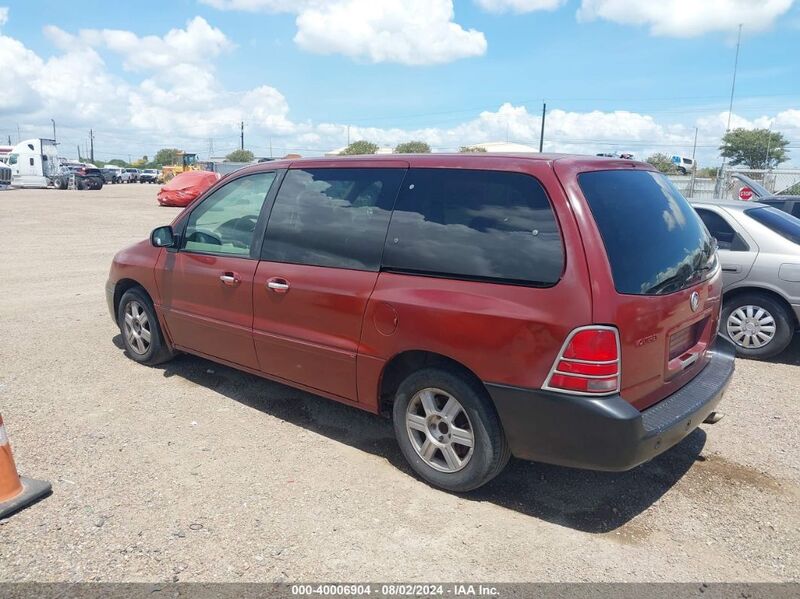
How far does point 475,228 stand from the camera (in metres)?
3.35

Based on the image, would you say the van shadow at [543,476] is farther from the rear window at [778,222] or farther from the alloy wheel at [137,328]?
the rear window at [778,222]

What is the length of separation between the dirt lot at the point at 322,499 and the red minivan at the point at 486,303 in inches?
15.4

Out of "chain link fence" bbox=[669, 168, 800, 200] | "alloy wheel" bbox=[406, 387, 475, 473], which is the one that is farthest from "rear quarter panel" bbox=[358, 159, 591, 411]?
"chain link fence" bbox=[669, 168, 800, 200]

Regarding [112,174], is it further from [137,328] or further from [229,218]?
[229,218]

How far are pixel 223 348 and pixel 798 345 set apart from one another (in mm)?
5983

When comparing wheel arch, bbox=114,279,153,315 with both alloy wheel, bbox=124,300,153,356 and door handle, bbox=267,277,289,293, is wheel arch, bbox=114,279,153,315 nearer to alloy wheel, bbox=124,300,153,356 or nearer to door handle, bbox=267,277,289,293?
alloy wheel, bbox=124,300,153,356

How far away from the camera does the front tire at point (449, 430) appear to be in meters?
3.29

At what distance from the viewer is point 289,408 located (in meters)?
4.80

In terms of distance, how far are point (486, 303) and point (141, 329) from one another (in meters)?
3.62

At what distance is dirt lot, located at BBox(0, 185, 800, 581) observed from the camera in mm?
2947

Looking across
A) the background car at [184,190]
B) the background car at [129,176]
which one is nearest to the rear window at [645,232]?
the background car at [184,190]

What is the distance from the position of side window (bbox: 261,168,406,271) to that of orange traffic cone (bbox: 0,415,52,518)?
74.0 inches

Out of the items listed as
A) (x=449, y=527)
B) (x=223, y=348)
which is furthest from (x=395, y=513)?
(x=223, y=348)

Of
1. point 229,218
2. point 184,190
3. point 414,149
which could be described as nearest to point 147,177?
point 184,190
